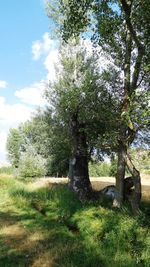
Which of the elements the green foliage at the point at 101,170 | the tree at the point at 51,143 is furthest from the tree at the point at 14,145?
the tree at the point at 51,143

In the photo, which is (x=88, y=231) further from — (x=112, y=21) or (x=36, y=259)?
(x=112, y=21)

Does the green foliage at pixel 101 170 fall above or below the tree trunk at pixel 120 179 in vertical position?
above

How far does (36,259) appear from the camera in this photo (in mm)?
11234

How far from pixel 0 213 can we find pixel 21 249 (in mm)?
5595

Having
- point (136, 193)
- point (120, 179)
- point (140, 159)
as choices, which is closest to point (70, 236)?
point (136, 193)

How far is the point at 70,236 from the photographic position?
13547 mm

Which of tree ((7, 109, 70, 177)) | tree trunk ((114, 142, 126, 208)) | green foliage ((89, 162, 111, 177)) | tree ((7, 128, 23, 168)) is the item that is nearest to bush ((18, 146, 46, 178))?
tree ((7, 109, 70, 177))

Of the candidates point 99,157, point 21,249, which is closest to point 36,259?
point 21,249

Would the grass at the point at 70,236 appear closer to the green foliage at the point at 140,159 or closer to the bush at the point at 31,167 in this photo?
the green foliage at the point at 140,159

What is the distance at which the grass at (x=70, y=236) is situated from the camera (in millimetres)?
11039

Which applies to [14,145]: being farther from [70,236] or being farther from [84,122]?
[70,236]

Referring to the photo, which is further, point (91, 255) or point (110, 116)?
point (110, 116)

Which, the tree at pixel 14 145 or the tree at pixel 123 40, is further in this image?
the tree at pixel 14 145

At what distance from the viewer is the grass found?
1104 cm
